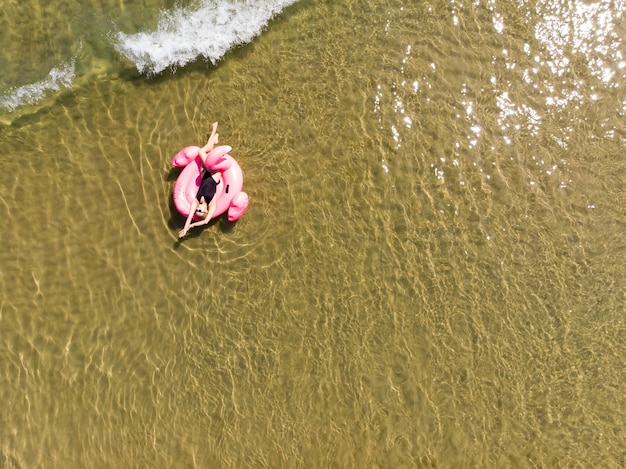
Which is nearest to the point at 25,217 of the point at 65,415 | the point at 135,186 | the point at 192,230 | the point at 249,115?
the point at 135,186

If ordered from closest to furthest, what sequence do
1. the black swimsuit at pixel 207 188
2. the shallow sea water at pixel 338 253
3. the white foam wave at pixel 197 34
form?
the black swimsuit at pixel 207 188
the shallow sea water at pixel 338 253
the white foam wave at pixel 197 34

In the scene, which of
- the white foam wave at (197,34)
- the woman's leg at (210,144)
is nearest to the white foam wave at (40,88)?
the white foam wave at (197,34)

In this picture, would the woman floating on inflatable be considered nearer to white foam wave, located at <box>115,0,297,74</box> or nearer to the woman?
the woman

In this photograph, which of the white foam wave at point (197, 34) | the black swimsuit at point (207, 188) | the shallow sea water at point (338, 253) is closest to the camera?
the black swimsuit at point (207, 188)

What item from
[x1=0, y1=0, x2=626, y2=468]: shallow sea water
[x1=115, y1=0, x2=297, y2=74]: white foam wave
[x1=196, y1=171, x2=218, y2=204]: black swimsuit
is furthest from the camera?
[x1=115, y1=0, x2=297, y2=74]: white foam wave

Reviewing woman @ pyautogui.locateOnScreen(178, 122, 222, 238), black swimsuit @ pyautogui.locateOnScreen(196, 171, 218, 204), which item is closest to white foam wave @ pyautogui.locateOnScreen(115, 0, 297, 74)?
woman @ pyautogui.locateOnScreen(178, 122, 222, 238)

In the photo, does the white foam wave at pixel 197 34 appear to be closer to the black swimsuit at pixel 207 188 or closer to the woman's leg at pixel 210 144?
the woman's leg at pixel 210 144

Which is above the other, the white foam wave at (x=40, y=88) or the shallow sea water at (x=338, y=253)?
the white foam wave at (x=40, y=88)
